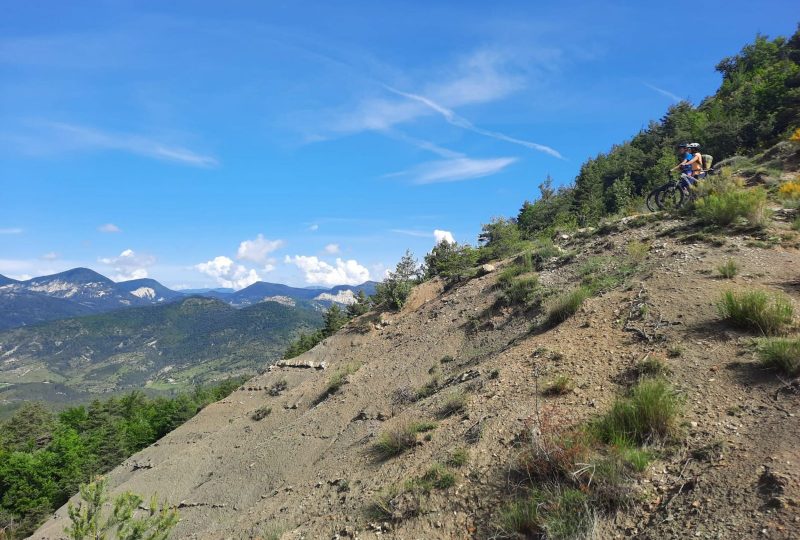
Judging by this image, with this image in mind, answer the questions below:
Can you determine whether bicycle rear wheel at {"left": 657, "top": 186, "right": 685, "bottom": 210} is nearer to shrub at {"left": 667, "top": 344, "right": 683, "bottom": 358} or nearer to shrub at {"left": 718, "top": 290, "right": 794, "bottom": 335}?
shrub at {"left": 718, "top": 290, "right": 794, "bottom": 335}

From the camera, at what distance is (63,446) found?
41.1 metres


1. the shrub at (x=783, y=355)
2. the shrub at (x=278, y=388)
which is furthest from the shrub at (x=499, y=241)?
the shrub at (x=783, y=355)

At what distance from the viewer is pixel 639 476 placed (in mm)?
5195

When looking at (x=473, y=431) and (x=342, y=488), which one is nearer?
(x=473, y=431)

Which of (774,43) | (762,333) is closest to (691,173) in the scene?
(762,333)

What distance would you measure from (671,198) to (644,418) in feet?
47.2

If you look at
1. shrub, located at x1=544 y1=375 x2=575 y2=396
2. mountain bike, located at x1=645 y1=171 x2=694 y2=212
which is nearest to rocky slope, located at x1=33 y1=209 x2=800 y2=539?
shrub, located at x1=544 y1=375 x2=575 y2=396

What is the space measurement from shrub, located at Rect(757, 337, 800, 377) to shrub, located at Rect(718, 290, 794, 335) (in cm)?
81

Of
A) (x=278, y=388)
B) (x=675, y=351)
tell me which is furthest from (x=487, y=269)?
(x=675, y=351)

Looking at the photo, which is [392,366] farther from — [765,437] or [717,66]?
[717,66]

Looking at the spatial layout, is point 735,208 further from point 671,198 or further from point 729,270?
point 671,198

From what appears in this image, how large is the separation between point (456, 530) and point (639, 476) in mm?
2605

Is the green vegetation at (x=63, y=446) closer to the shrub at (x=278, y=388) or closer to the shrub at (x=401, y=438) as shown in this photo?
the shrub at (x=278, y=388)

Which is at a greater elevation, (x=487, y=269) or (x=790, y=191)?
(x=790, y=191)
